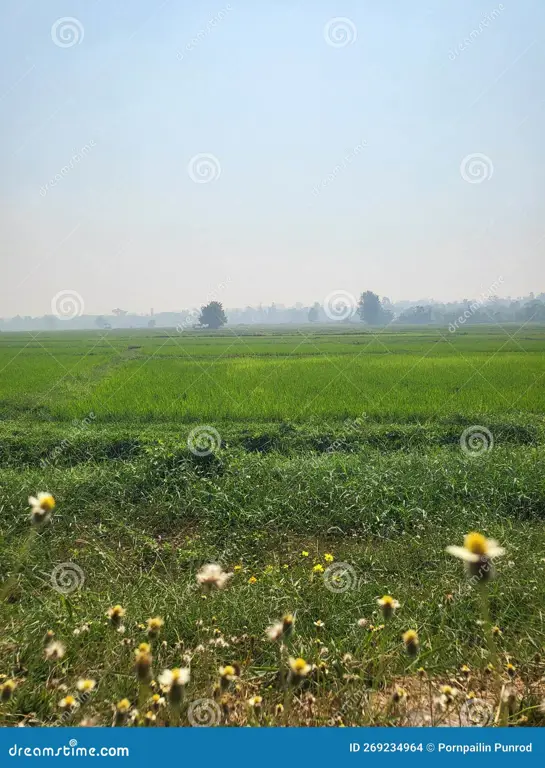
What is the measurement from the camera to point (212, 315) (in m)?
78.1

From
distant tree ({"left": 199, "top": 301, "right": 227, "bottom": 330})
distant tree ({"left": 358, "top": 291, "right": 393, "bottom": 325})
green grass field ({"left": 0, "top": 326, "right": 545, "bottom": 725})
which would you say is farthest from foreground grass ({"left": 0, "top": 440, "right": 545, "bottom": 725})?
distant tree ({"left": 358, "top": 291, "right": 393, "bottom": 325})

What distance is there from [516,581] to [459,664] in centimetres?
110

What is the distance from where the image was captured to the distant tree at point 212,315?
77.8 m

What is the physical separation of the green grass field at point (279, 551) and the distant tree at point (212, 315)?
6960cm

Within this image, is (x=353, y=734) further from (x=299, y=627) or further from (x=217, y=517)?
(x=217, y=517)

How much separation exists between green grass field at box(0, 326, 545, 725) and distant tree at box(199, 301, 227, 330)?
69603mm

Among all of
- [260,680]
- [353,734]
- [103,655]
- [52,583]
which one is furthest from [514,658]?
[52,583]

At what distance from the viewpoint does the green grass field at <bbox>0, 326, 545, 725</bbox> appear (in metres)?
2.33

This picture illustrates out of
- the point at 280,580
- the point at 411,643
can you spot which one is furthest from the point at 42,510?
the point at 280,580

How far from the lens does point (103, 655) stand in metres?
2.62

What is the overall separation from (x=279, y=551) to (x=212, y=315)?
7595 cm

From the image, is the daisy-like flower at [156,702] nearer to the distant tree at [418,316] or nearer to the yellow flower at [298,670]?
the yellow flower at [298,670]

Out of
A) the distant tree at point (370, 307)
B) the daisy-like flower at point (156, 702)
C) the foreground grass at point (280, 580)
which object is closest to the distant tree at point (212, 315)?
the distant tree at point (370, 307)

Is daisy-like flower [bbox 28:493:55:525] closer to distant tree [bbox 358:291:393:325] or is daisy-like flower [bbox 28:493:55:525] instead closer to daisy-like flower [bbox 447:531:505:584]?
daisy-like flower [bbox 447:531:505:584]
